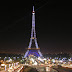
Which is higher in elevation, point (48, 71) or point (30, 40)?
point (30, 40)

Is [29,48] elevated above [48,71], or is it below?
above

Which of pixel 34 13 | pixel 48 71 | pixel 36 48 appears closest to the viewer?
pixel 48 71

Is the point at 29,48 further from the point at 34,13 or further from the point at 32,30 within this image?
the point at 34,13

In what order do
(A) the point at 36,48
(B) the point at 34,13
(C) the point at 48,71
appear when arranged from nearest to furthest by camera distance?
(C) the point at 48,71
(B) the point at 34,13
(A) the point at 36,48

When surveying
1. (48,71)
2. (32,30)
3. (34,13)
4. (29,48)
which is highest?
(34,13)

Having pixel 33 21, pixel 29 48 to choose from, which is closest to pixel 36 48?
pixel 29 48

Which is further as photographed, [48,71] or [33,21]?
[33,21]

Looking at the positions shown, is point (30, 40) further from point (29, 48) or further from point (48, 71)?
point (48, 71)

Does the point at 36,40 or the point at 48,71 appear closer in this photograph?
the point at 48,71

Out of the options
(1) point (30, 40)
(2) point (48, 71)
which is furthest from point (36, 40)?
(2) point (48, 71)
